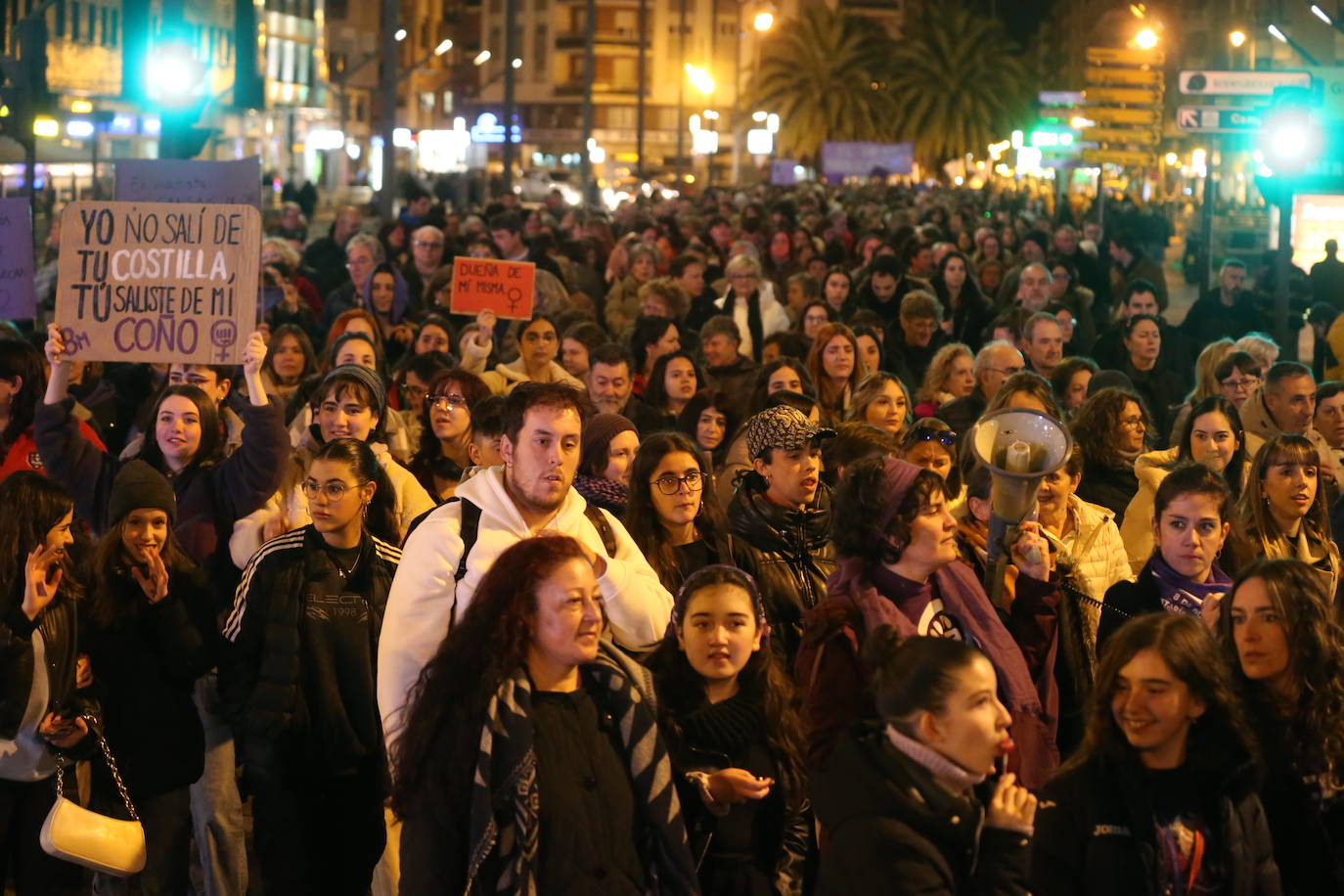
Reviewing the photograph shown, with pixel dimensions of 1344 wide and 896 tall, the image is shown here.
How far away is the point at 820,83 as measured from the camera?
70438mm

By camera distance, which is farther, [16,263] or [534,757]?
[16,263]

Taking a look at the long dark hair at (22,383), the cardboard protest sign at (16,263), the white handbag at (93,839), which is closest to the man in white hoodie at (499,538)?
the white handbag at (93,839)

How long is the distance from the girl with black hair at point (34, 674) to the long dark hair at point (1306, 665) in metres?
3.37

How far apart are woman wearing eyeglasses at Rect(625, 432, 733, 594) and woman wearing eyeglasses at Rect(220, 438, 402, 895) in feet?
2.83

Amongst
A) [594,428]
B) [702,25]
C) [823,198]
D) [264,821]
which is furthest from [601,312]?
[702,25]

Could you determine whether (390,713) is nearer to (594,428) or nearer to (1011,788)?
(1011,788)

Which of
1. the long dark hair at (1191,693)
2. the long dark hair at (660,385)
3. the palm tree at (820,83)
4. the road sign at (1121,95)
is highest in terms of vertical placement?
the palm tree at (820,83)

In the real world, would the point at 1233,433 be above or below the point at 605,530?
above

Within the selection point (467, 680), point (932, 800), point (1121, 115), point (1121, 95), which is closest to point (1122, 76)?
point (1121, 95)

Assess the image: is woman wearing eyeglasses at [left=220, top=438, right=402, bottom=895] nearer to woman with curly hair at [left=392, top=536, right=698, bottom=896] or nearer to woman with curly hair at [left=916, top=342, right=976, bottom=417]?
woman with curly hair at [left=392, top=536, right=698, bottom=896]

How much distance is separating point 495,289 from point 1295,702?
8158mm

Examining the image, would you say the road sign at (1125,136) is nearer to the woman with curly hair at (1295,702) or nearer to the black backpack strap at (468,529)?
the woman with curly hair at (1295,702)

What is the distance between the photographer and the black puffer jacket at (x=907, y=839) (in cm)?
407

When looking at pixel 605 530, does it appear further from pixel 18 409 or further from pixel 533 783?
pixel 18 409
